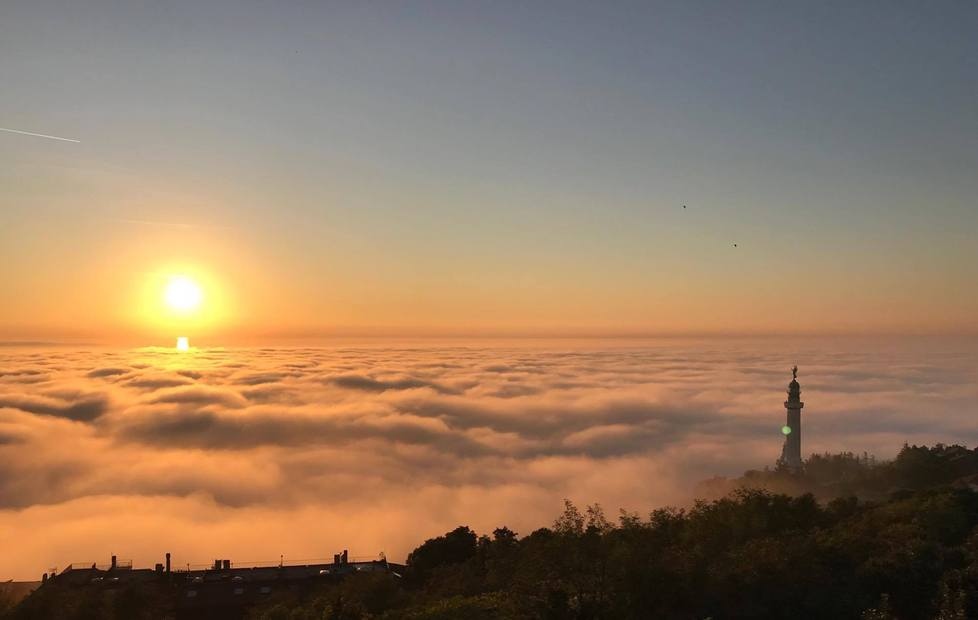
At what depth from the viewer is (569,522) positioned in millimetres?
28438

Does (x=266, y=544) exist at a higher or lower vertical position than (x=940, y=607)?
lower

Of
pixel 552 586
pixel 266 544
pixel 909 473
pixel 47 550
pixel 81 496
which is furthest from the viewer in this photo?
pixel 81 496

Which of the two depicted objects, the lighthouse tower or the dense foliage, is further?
the lighthouse tower

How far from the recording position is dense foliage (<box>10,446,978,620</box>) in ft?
80.6

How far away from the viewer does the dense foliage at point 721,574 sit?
24.6 m

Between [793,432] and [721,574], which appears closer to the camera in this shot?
[721,574]

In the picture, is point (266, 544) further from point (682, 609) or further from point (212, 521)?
point (682, 609)

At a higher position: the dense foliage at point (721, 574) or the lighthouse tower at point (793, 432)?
the dense foliage at point (721, 574)

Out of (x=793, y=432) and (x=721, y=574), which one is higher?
(x=721, y=574)

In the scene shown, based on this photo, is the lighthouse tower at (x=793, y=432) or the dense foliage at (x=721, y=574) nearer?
the dense foliage at (x=721, y=574)

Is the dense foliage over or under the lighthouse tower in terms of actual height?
over

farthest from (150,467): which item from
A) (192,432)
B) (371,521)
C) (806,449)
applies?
(806,449)

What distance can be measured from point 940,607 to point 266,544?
10197 cm

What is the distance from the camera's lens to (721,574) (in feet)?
90.7
